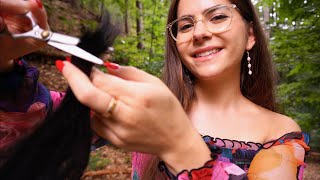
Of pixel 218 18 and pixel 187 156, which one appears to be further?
pixel 218 18

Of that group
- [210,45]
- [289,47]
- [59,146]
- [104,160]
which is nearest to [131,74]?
[59,146]

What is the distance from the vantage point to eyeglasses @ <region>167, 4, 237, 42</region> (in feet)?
3.61

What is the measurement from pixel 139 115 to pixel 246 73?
948 millimetres

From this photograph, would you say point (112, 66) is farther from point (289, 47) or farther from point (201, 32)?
→ point (289, 47)

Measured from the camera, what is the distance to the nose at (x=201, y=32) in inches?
42.6

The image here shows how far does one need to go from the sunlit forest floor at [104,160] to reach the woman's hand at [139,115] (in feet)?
8.81

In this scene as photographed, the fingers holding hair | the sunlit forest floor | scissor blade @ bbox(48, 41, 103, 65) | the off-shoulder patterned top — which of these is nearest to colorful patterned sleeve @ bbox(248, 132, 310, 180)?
the off-shoulder patterned top

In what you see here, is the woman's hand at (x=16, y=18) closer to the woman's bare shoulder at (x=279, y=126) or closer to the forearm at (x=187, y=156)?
the forearm at (x=187, y=156)

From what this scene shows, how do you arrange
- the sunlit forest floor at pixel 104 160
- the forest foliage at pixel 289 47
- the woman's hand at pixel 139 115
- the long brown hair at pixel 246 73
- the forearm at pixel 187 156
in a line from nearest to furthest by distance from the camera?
the woman's hand at pixel 139 115 < the forearm at pixel 187 156 < the long brown hair at pixel 246 73 < the forest foliage at pixel 289 47 < the sunlit forest floor at pixel 104 160

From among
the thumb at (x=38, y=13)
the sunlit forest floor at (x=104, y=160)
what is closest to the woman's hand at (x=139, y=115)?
the thumb at (x=38, y=13)

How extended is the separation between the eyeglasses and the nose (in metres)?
0.01

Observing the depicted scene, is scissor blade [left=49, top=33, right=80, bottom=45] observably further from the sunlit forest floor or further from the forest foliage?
the sunlit forest floor

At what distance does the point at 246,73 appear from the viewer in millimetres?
1384

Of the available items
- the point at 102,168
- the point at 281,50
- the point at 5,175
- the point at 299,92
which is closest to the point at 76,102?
the point at 5,175
